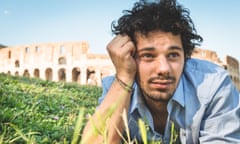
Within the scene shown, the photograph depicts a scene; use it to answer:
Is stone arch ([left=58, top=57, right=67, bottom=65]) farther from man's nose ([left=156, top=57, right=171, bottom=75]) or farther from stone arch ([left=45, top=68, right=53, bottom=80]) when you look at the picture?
man's nose ([left=156, top=57, right=171, bottom=75])

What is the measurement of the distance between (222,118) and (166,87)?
29cm

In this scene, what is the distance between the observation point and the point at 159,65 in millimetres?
1681

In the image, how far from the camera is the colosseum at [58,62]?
34.5 metres

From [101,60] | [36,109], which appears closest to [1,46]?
[101,60]

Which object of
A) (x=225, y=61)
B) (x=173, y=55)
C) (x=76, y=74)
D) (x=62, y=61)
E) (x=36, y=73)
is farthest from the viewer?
(x=225, y=61)

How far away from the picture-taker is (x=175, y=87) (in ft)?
5.85

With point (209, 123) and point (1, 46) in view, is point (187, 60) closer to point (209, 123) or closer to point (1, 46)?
point (209, 123)

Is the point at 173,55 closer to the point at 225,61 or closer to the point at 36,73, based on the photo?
the point at 36,73

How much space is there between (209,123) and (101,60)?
32.8 m

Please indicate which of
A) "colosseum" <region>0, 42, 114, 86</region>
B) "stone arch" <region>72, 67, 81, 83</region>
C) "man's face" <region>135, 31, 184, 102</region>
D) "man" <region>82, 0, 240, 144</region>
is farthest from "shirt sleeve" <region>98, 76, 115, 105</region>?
"stone arch" <region>72, 67, 81, 83</region>

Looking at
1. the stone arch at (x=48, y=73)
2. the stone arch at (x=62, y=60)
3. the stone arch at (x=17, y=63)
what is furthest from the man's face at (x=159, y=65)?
the stone arch at (x=17, y=63)

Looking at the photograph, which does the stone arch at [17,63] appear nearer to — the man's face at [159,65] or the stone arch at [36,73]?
the stone arch at [36,73]

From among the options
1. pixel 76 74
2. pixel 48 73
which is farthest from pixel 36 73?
pixel 76 74

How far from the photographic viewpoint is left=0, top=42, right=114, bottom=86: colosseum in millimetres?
34500
